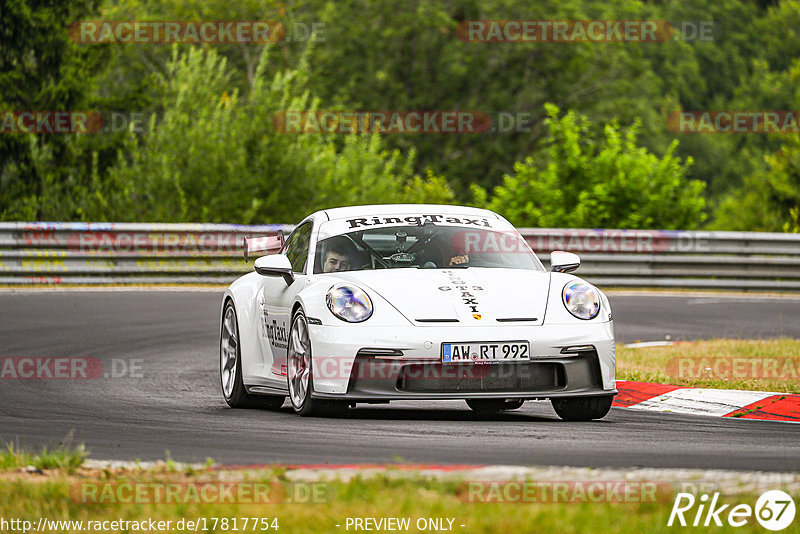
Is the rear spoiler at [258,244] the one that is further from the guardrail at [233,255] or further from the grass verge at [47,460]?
the guardrail at [233,255]

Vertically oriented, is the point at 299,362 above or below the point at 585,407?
above

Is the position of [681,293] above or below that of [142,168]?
below

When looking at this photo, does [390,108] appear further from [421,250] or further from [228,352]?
[421,250]

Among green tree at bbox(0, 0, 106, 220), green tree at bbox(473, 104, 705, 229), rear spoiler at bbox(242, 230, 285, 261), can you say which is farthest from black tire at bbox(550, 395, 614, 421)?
green tree at bbox(0, 0, 106, 220)

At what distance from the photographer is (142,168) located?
26.4m

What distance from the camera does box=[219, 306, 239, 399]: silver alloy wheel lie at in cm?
1030

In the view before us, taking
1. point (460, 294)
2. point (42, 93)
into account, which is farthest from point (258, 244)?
point (42, 93)

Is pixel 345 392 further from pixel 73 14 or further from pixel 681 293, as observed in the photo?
pixel 73 14

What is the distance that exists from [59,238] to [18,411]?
457 inches

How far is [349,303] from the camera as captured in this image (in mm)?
8453

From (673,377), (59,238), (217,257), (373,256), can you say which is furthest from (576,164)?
(373,256)

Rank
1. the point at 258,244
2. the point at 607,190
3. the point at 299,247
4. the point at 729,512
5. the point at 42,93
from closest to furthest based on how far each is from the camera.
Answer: the point at 729,512 → the point at 299,247 → the point at 258,244 → the point at 607,190 → the point at 42,93

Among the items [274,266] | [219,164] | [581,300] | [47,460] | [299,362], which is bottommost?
[47,460]

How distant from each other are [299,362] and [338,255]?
947mm
